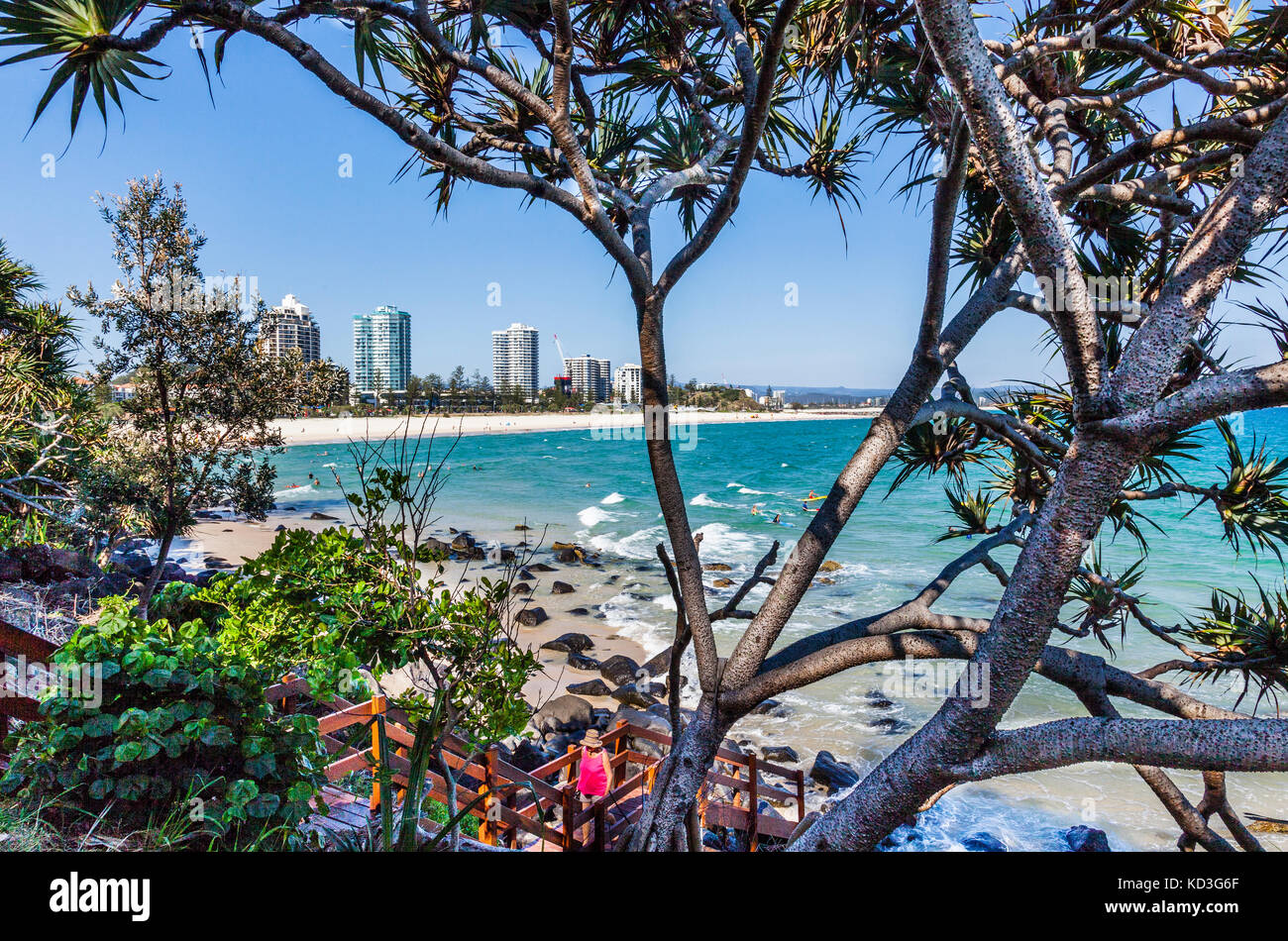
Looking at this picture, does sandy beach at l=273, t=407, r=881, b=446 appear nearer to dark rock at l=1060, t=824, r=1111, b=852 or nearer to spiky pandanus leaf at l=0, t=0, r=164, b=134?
dark rock at l=1060, t=824, r=1111, b=852

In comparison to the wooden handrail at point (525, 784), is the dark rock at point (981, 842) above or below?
below

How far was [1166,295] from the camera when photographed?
5.77 feet

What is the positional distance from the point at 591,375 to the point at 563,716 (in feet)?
294

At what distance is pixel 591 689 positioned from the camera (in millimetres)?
10680

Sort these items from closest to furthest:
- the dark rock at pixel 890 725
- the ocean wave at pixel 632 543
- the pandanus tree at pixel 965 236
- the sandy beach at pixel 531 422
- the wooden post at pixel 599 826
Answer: the pandanus tree at pixel 965 236
the wooden post at pixel 599 826
the dark rock at pixel 890 725
the ocean wave at pixel 632 543
the sandy beach at pixel 531 422

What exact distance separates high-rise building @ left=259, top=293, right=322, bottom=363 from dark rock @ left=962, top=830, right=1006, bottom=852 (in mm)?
9499

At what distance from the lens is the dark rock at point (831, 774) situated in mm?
7893

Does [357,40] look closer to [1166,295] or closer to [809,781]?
[1166,295]

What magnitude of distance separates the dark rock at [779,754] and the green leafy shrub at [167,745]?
692 cm

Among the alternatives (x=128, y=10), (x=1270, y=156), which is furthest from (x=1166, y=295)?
(x=128, y=10)

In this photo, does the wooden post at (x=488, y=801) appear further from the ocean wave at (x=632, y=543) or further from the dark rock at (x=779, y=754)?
the ocean wave at (x=632, y=543)

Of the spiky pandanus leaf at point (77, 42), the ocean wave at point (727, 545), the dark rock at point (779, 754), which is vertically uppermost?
Answer: the spiky pandanus leaf at point (77, 42)

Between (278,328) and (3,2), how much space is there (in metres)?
6.87

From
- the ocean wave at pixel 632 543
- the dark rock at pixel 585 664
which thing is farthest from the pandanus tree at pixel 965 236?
the ocean wave at pixel 632 543
